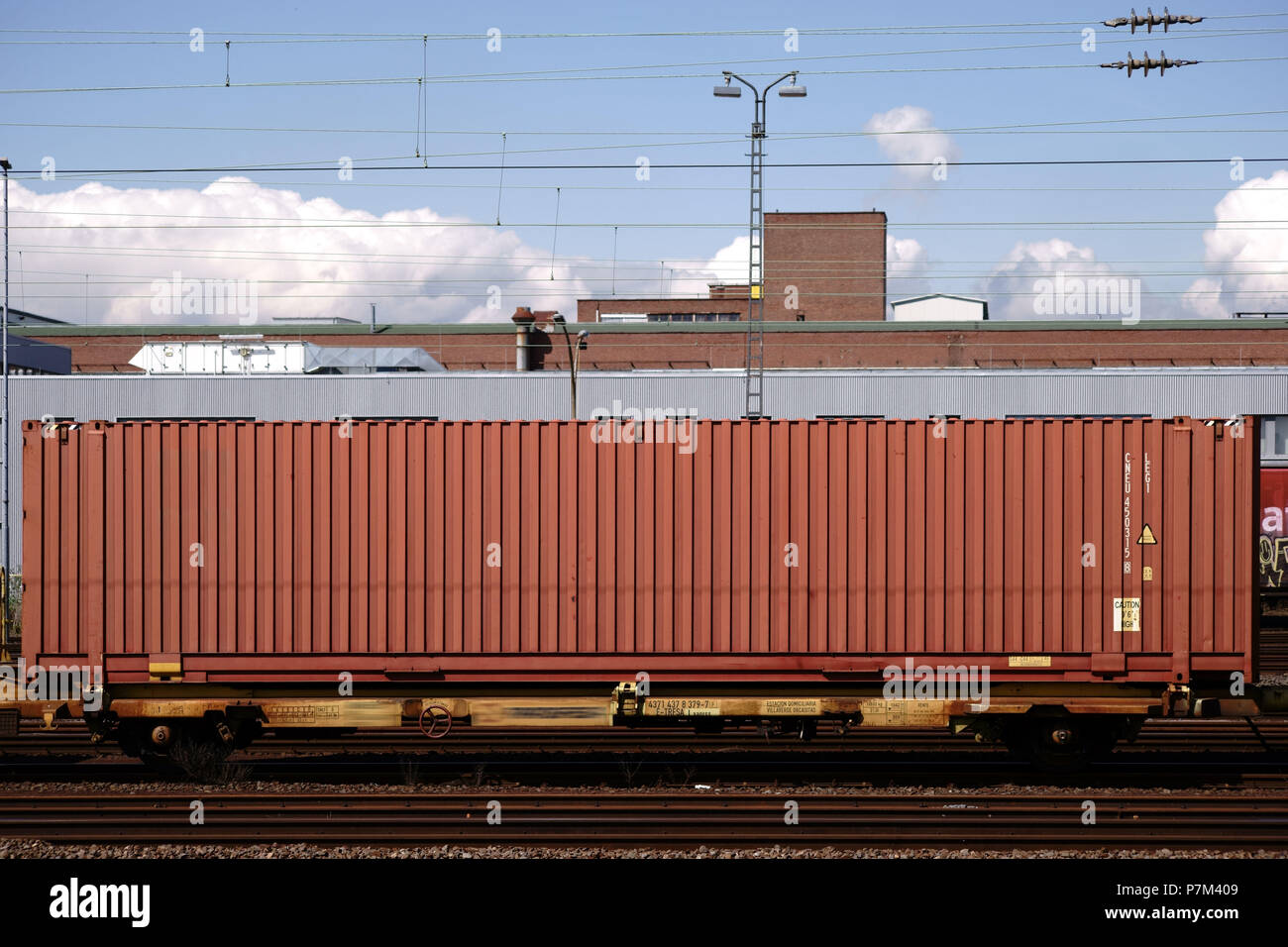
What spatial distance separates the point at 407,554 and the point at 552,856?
3.67 m

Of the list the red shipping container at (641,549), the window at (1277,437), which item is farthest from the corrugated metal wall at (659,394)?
the red shipping container at (641,549)

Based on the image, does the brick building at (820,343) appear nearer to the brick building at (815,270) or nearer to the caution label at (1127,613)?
the brick building at (815,270)

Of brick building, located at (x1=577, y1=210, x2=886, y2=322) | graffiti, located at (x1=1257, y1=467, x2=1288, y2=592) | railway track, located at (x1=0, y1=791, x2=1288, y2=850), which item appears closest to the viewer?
railway track, located at (x1=0, y1=791, x2=1288, y2=850)

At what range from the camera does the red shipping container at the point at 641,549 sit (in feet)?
37.2

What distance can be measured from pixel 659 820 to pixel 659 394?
26488 millimetres

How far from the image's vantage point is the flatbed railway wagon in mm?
11344

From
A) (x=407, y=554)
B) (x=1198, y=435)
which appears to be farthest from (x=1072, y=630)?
(x=407, y=554)

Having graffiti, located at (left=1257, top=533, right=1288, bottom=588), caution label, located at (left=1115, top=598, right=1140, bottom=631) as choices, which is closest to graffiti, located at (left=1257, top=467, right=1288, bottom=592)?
graffiti, located at (left=1257, top=533, right=1288, bottom=588)

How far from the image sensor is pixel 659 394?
119 ft

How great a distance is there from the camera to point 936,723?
11.4 meters

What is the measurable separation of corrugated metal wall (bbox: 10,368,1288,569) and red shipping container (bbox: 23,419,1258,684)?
2377cm

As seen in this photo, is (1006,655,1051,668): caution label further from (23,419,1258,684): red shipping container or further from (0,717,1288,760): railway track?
(0,717,1288,760): railway track

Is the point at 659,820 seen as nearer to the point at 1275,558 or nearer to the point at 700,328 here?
the point at 1275,558
